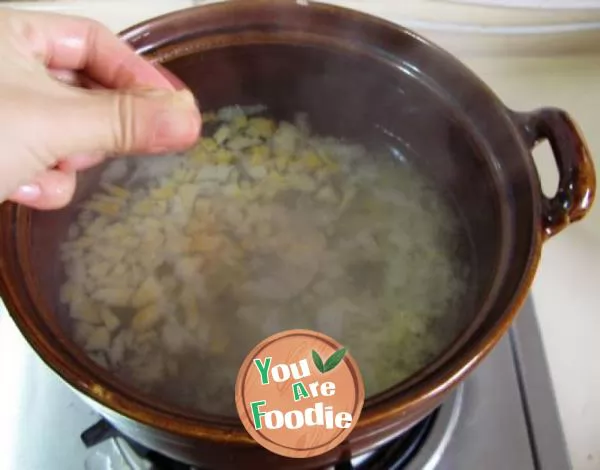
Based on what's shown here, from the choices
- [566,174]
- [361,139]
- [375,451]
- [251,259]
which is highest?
[566,174]

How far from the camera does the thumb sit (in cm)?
61

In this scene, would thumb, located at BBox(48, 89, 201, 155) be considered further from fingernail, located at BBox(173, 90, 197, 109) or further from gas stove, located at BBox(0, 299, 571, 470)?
gas stove, located at BBox(0, 299, 571, 470)

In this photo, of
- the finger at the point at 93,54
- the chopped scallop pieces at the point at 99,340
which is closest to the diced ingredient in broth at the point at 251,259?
the chopped scallop pieces at the point at 99,340

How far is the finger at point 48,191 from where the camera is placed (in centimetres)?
73

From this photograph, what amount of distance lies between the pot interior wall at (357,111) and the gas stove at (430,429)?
0.38ft

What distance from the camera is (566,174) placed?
2.37 feet

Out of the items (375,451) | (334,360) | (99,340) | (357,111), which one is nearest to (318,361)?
(334,360)

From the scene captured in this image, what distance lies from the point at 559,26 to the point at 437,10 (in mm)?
179

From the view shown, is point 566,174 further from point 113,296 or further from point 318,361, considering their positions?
point 113,296

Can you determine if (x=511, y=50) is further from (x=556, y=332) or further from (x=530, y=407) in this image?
(x=530, y=407)

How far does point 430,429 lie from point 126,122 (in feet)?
1.53

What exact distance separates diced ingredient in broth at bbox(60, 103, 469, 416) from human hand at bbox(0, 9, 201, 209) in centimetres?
17

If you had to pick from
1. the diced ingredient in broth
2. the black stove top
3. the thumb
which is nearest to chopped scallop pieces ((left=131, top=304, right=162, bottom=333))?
the diced ingredient in broth

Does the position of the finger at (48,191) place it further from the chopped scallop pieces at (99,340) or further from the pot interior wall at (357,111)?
the chopped scallop pieces at (99,340)
